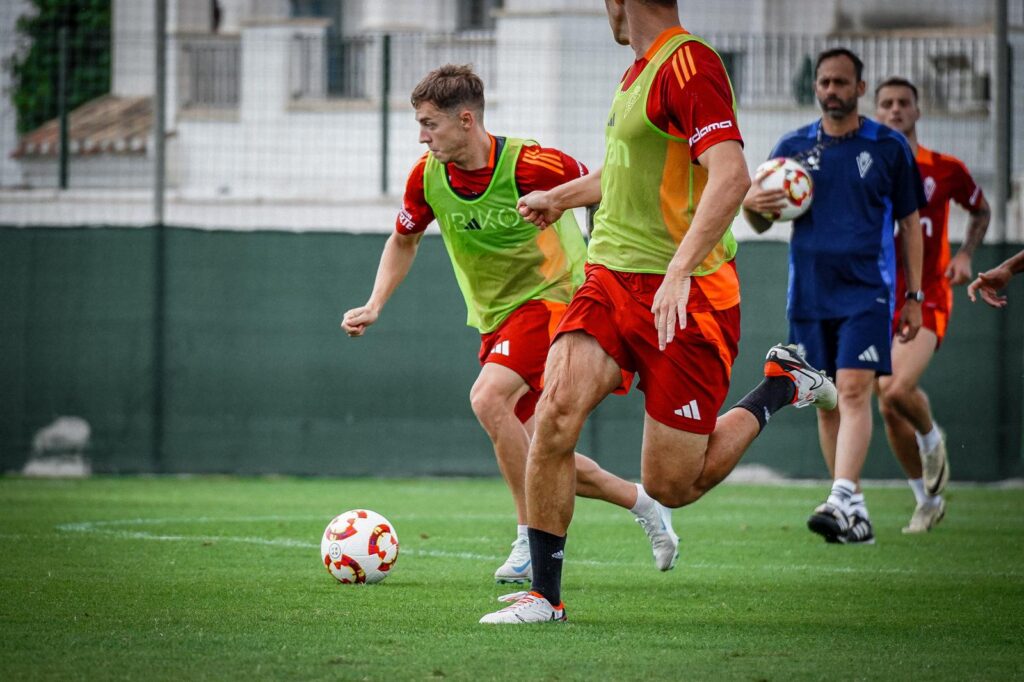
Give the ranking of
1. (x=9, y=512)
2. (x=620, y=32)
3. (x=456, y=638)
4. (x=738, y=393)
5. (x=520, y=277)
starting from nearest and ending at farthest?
(x=456, y=638) → (x=620, y=32) → (x=520, y=277) → (x=9, y=512) → (x=738, y=393)

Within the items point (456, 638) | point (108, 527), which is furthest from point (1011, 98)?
point (456, 638)

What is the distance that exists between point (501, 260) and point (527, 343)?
1.45 ft

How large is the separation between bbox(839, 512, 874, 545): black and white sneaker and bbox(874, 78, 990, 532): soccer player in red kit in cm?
115

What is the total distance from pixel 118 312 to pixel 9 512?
12.2ft

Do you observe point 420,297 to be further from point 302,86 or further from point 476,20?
point 476,20

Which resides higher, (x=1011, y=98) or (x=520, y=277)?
(x=1011, y=98)

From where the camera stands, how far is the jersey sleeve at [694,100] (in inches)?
212

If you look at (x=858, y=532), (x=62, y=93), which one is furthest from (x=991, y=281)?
(x=62, y=93)

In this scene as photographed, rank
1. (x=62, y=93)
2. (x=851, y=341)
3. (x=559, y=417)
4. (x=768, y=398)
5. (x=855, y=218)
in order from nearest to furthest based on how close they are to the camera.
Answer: (x=559, y=417) → (x=768, y=398) → (x=851, y=341) → (x=855, y=218) → (x=62, y=93)

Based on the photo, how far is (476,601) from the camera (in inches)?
251

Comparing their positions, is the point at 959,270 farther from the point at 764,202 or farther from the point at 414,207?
the point at 414,207

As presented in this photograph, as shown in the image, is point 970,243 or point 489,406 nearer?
point 489,406

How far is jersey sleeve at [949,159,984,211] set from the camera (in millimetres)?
10375

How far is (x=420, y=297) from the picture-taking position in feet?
44.7
